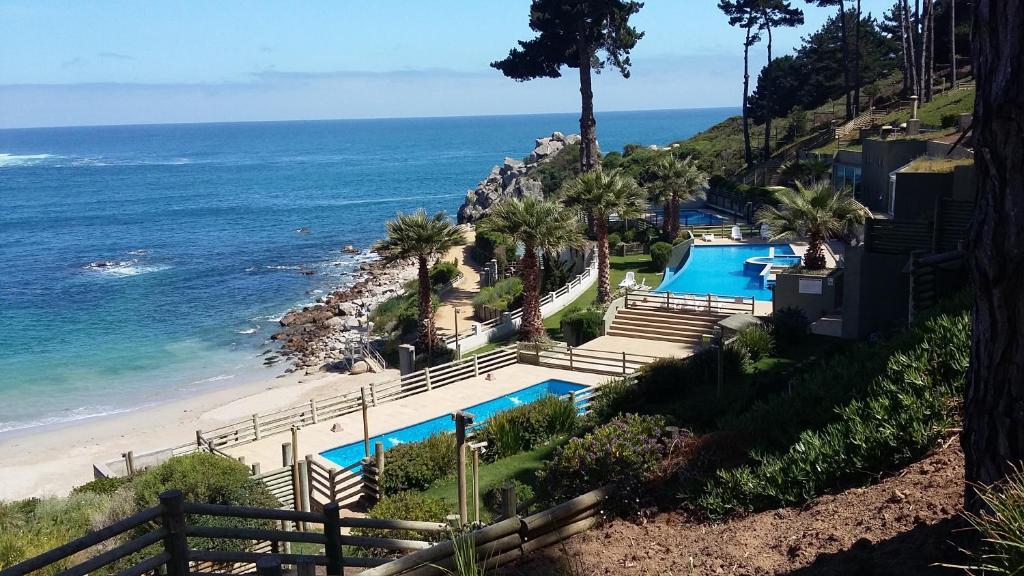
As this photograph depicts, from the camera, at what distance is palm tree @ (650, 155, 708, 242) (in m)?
38.7

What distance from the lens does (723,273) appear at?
107 feet

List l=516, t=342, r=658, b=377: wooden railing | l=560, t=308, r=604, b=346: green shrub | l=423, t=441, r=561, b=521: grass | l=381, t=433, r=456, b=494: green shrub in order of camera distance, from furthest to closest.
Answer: l=560, t=308, r=604, b=346: green shrub
l=516, t=342, r=658, b=377: wooden railing
l=381, t=433, r=456, b=494: green shrub
l=423, t=441, r=561, b=521: grass

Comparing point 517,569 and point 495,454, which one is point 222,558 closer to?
point 517,569

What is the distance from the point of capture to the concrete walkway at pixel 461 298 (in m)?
33.6

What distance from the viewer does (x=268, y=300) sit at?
51.1 metres

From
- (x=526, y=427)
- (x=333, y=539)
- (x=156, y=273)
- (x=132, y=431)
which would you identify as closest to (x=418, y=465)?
(x=526, y=427)

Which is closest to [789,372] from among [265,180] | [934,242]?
[934,242]

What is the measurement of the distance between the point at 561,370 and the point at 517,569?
56.4 feet

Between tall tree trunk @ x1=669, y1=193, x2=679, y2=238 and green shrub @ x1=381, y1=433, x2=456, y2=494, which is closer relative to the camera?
green shrub @ x1=381, y1=433, x2=456, y2=494

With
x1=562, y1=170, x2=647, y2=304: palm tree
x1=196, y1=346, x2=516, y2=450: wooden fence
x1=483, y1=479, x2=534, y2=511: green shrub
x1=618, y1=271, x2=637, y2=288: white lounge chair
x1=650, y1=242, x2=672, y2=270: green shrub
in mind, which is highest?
x1=562, y1=170, x2=647, y2=304: palm tree

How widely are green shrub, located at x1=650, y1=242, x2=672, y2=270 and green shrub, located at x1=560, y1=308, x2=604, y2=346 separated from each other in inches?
360

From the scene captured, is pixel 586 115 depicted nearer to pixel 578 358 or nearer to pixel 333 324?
pixel 333 324

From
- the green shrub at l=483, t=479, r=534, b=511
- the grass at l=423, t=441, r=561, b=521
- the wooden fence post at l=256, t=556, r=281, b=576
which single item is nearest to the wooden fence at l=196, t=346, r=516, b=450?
the grass at l=423, t=441, r=561, b=521

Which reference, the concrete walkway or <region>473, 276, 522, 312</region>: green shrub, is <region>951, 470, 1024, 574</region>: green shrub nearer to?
the concrete walkway
